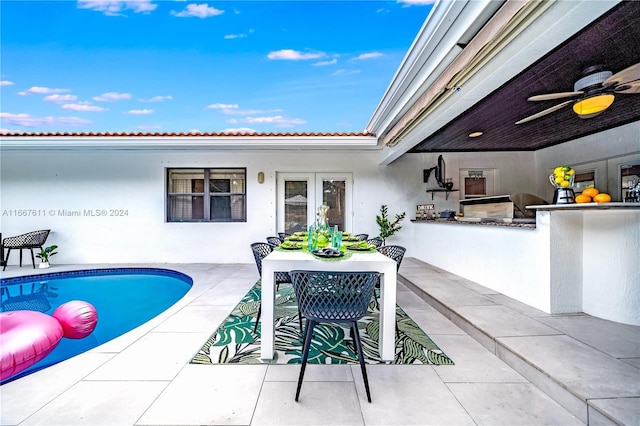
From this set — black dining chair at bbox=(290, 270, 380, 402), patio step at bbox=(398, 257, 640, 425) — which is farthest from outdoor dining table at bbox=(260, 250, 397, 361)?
patio step at bbox=(398, 257, 640, 425)

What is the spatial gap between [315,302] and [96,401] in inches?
56.5

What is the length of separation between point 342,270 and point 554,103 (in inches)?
139

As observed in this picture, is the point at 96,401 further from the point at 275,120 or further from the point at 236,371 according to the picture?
the point at 275,120

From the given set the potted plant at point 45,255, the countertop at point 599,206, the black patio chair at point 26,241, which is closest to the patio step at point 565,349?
the countertop at point 599,206

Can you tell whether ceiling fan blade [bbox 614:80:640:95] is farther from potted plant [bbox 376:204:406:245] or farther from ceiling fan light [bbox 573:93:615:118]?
potted plant [bbox 376:204:406:245]

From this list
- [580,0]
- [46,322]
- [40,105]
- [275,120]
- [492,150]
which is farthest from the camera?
[275,120]

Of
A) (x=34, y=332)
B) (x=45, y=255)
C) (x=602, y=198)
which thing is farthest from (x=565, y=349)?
(x=45, y=255)

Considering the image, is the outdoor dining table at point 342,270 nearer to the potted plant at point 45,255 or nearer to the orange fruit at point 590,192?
the orange fruit at point 590,192

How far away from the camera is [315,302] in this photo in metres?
1.75

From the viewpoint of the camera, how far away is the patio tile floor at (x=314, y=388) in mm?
1507

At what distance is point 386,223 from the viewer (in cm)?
590

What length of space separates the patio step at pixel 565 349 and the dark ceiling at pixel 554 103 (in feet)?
7.52

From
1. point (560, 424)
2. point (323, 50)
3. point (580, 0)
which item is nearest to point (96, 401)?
point (560, 424)

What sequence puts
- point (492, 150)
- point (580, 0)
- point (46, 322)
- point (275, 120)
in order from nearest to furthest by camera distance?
1. point (580, 0)
2. point (46, 322)
3. point (492, 150)
4. point (275, 120)
